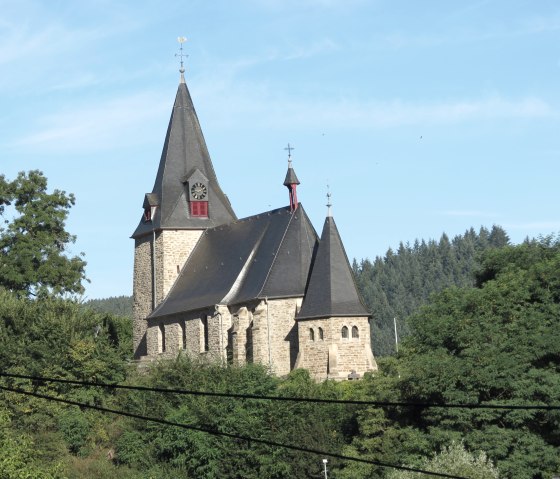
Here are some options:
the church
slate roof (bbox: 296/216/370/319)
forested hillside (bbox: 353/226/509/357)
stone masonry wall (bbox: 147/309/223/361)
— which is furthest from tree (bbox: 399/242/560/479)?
forested hillside (bbox: 353/226/509/357)

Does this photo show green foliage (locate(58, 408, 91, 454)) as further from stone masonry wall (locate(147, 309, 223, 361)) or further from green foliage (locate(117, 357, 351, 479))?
stone masonry wall (locate(147, 309, 223, 361))

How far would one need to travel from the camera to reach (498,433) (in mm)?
38531

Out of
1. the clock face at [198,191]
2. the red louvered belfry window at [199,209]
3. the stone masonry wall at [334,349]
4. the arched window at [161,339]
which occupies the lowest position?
the stone masonry wall at [334,349]

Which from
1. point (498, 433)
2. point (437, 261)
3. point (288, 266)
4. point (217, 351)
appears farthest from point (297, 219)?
point (437, 261)

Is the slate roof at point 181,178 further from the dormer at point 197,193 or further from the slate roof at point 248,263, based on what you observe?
the slate roof at point 248,263

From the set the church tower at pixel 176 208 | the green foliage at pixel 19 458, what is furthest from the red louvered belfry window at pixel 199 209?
the green foliage at pixel 19 458

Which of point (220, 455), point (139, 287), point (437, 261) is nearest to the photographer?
point (220, 455)

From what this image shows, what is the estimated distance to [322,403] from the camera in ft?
150

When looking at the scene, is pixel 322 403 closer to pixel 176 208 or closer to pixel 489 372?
pixel 489 372

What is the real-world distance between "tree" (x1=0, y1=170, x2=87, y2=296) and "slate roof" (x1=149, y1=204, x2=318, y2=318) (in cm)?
592

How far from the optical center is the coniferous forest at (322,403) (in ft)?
128

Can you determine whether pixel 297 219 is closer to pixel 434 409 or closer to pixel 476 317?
pixel 476 317

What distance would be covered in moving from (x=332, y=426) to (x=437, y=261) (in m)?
133

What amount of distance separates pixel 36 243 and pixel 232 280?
40.6 feet
